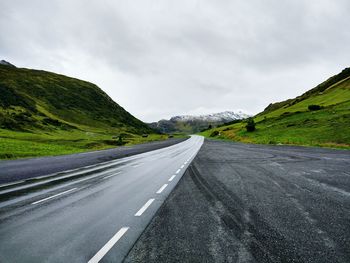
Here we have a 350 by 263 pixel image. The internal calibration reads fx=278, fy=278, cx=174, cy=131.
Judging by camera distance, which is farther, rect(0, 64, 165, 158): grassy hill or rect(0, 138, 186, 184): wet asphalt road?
rect(0, 64, 165, 158): grassy hill

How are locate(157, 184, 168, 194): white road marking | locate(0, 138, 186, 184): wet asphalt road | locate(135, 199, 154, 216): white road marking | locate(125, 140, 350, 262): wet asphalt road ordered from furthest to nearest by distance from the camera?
locate(0, 138, 186, 184): wet asphalt road < locate(157, 184, 168, 194): white road marking < locate(135, 199, 154, 216): white road marking < locate(125, 140, 350, 262): wet asphalt road

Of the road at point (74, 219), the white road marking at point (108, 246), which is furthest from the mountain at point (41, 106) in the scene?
the white road marking at point (108, 246)

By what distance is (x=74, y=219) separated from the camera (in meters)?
6.69

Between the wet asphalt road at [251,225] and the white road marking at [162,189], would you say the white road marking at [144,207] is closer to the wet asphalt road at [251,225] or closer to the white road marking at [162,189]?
the wet asphalt road at [251,225]

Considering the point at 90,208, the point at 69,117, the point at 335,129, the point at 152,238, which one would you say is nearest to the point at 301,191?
the point at 152,238

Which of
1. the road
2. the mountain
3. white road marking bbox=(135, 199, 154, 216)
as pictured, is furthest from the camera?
the mountain

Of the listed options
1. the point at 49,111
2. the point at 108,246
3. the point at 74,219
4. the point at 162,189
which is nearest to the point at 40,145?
the point at 162,189

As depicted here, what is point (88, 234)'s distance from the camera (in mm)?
5605

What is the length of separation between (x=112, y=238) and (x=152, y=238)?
0.77 meters

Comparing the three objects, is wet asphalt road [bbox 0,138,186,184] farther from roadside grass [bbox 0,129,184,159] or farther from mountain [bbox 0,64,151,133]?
mountain [bbox 0,64,151,133]

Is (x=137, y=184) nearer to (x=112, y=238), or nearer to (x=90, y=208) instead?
(x=90, y=208)

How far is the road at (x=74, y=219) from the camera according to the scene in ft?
15.5

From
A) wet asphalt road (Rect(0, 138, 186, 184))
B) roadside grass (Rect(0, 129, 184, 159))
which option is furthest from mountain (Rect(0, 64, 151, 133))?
wet asphalt road (Rect(0, 138, 186, 184))

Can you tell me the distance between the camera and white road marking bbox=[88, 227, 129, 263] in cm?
444
